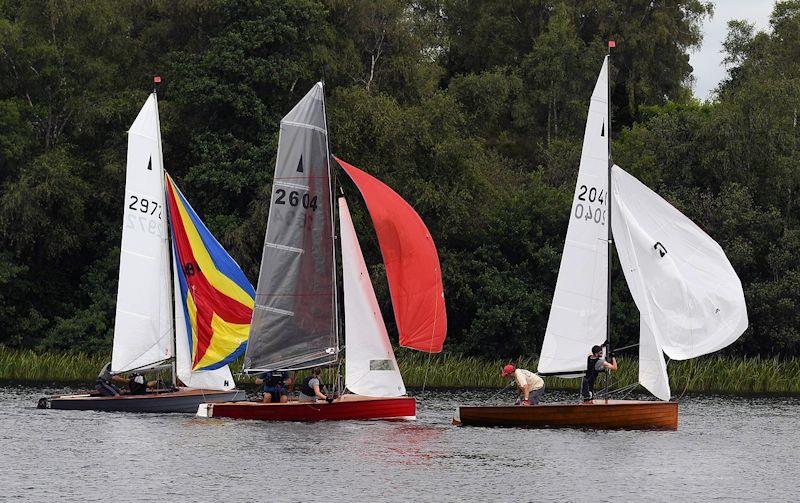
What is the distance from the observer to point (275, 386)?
41.0 m

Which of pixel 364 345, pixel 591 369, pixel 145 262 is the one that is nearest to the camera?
pixel 591 369

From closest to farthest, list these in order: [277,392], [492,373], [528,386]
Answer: [528,386] < [277,392] < [492,373]

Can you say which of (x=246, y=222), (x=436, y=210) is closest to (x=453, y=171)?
(x=436, y=210)

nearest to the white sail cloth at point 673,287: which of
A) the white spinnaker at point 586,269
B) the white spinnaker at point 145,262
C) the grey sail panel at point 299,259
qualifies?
the white spinnaker at point 586,269

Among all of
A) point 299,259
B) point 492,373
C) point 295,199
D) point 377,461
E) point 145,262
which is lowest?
point 377,461

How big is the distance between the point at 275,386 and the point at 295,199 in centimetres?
493

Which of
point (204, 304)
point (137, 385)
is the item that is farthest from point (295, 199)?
point (137, 385)

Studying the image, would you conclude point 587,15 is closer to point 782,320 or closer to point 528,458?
point 782,320

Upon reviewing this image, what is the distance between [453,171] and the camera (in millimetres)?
68375

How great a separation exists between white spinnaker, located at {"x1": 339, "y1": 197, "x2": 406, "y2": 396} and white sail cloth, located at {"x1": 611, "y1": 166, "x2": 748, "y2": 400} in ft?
21.0

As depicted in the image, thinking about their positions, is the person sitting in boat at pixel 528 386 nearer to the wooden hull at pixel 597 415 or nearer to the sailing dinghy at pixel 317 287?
the wooden hull at pixel 597 415

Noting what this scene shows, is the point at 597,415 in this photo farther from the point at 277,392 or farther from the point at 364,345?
the point at 277,392

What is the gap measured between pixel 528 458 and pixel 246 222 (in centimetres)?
3209

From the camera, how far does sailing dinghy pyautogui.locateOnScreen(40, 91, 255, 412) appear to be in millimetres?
45250
